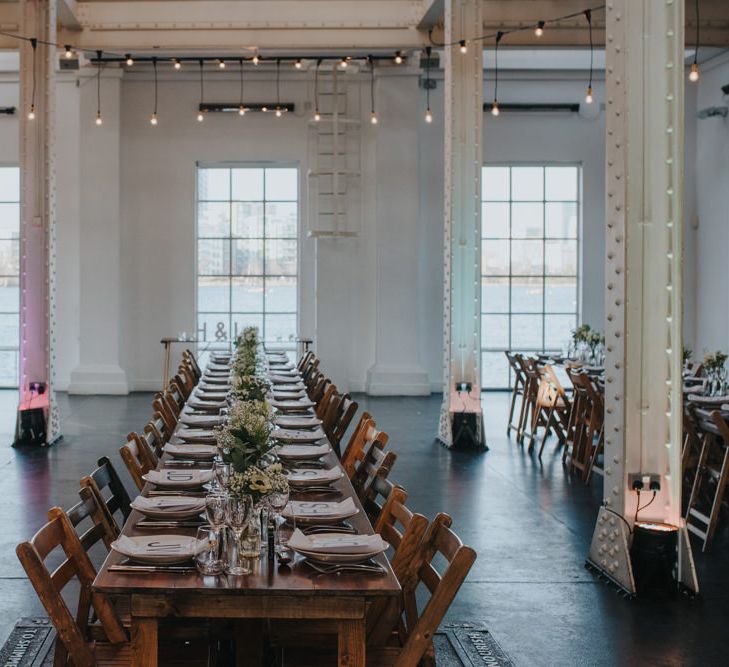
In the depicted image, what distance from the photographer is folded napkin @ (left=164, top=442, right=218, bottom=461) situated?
4.89m

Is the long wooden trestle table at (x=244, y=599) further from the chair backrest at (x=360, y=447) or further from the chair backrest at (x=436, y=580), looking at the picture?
the chair backrest at (x=360, y=447)

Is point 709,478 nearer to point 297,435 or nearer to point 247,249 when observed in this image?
point 297,435

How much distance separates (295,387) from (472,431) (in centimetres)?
242

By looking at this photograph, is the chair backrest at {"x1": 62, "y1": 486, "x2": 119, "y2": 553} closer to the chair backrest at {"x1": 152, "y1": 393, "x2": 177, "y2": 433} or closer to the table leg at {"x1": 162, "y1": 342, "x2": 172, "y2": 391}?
the chair backrest at {"x1": 152, "y1": 393, "x2": 177, "y2": 433}

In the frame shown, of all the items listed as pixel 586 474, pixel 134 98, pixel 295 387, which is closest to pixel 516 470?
pixel 586 474

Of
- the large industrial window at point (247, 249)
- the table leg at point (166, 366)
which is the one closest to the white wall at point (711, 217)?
the large industrial window at point (247, 249)

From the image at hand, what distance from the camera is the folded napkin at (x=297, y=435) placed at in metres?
5.40

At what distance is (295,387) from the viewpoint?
8383 mm

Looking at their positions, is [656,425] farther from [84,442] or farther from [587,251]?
[587,251]

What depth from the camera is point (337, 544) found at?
3201mm

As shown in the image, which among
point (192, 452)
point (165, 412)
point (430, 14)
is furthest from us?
point (430, 14)

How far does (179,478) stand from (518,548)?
111 inches

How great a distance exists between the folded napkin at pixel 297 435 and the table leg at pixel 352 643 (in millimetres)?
2383

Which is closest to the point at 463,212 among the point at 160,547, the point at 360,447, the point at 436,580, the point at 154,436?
the point at 360,447
